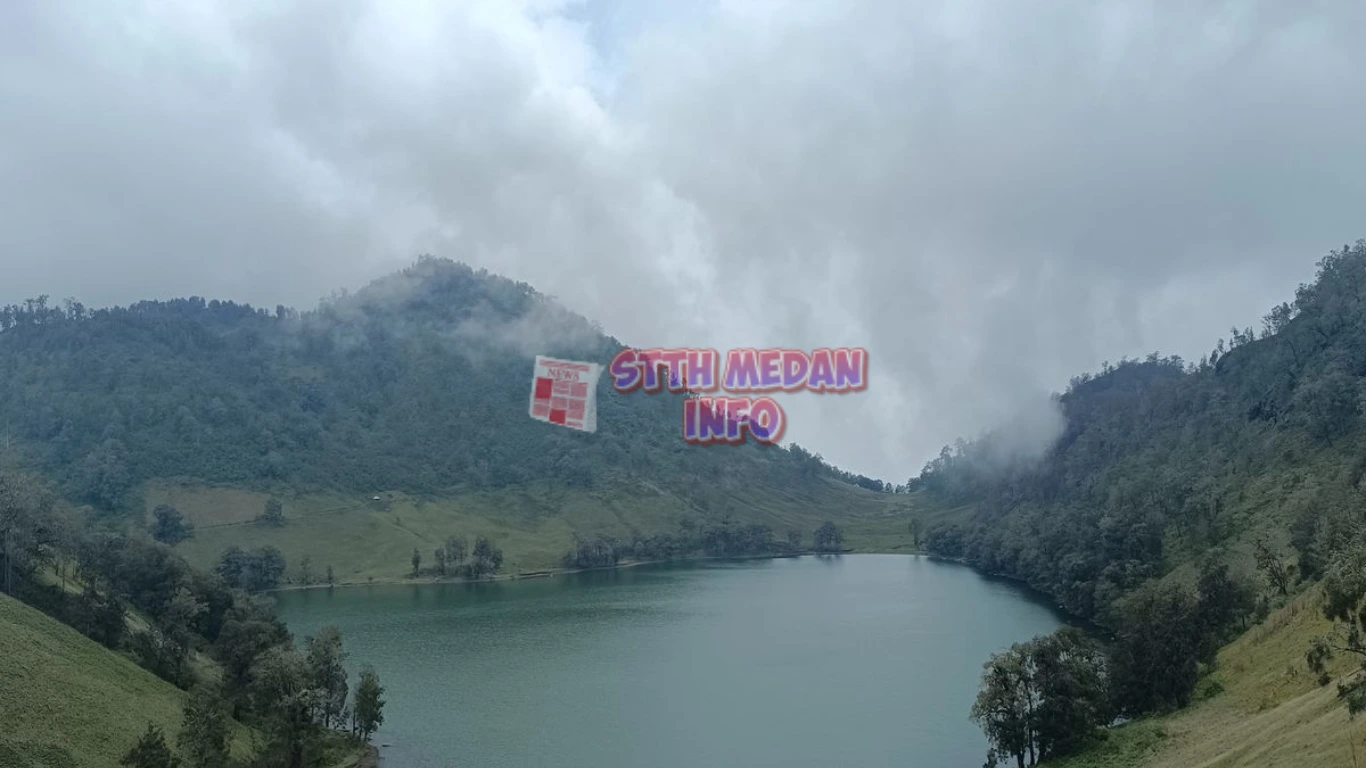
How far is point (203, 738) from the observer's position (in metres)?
45.3

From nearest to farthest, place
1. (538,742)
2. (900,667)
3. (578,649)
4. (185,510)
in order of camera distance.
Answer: (538,742) < (900,667) < (578,649) < (185,510)

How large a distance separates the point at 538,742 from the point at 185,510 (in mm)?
149707

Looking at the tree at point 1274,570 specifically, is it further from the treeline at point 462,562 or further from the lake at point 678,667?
the treeline at point 462,562

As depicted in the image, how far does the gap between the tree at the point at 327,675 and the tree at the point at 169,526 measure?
123022 mm

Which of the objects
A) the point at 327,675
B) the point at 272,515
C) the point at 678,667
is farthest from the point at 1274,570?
the point at 272,515

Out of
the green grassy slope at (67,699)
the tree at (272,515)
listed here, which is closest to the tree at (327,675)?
the green grassy slope at (67,699)

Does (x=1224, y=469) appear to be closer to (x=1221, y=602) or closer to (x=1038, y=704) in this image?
(x=1221, y=602)

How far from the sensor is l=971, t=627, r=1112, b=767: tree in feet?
163

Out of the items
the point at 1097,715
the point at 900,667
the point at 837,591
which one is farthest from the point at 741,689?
the point at 837,591

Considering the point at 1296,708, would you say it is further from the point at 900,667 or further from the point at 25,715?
the point at 25,715

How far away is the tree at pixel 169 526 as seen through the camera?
160000 mm

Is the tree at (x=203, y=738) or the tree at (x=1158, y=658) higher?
the tree at (x=1158, y=658)

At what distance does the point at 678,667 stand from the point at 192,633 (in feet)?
135

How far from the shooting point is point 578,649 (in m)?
91.1
